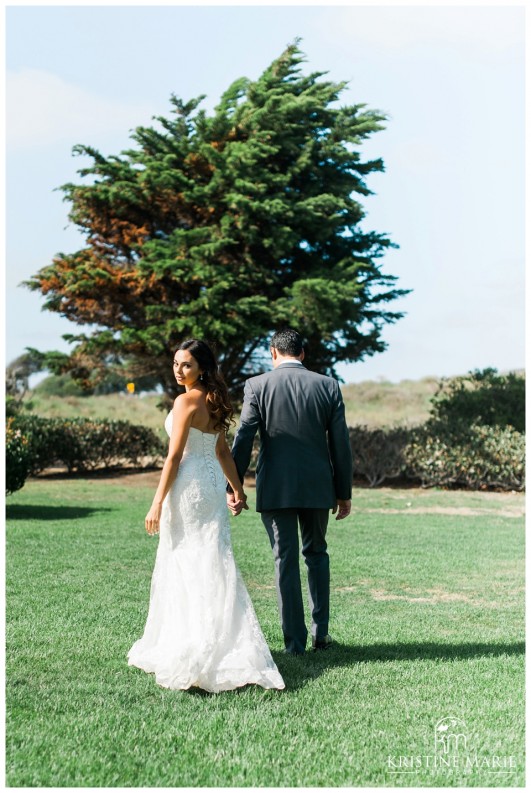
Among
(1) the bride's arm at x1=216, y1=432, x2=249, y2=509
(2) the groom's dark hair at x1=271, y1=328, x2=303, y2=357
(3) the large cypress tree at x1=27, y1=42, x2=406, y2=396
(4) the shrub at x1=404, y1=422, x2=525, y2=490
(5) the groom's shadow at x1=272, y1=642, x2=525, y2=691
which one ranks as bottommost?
(5) the groom's shadow at x1=272, y1=642, x2=525, y2=691

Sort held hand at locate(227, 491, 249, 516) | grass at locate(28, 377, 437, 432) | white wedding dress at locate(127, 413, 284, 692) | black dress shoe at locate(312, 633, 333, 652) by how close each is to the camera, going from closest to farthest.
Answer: white wedding dress at locate(127, 413, 284, 692) → held hand at locate(227, 491, 249, 516) → black dress shoe at locate(312, 633, 333, 652) → grass at locate(28, 377, 437, 432)

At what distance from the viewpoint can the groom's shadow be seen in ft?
18.7

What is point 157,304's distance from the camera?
21281mm

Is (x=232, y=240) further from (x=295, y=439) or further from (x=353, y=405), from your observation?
(x=353, y=405)

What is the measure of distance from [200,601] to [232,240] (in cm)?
1518

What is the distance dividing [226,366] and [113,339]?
9.94ft

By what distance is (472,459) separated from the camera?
19844 millimetres

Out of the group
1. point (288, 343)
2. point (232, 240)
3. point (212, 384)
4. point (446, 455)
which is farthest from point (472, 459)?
point (212, 384)

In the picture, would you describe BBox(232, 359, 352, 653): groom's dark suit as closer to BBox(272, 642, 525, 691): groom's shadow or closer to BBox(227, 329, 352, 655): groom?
BBox(227, 329, 352, 655): groom

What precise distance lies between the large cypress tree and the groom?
13150 mm

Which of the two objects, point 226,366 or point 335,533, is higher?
point 226,366

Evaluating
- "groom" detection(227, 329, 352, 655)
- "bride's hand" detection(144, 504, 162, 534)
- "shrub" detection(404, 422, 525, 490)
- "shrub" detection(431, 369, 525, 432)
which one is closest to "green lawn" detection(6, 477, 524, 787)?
"groom" detection(227, 329, 352, 655)

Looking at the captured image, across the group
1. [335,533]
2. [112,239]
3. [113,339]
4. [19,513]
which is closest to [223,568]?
[335,533]

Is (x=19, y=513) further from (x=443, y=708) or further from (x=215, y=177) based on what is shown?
(x=443, y=708)
